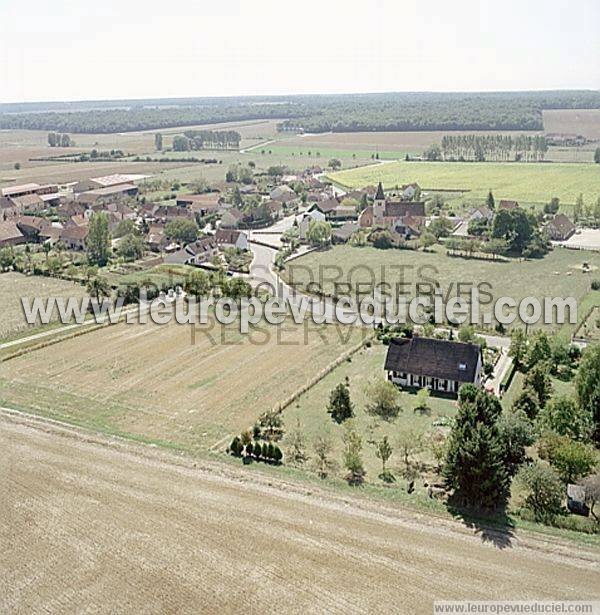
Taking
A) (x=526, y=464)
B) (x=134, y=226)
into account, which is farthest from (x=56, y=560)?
(x=134, y=226)

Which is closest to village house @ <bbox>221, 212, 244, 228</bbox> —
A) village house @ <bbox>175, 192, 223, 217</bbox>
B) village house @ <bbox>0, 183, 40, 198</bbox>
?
village house @ <bbox>175, 192, 223, 217</bbox>

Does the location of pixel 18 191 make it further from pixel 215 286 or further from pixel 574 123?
pixel 574 123

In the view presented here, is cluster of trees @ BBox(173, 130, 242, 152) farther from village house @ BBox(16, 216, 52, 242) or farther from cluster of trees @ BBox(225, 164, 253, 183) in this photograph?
village house @ BBox(16, 216, 52, 242)

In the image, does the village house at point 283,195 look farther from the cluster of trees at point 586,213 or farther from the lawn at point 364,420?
the lawn at point 364,420

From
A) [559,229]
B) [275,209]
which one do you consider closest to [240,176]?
[275,209]

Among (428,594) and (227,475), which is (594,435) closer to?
(428,594)

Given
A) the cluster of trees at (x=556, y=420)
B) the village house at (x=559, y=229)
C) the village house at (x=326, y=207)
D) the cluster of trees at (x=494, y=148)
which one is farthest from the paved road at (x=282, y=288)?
the cluster of trees at (x=494, y=148)
